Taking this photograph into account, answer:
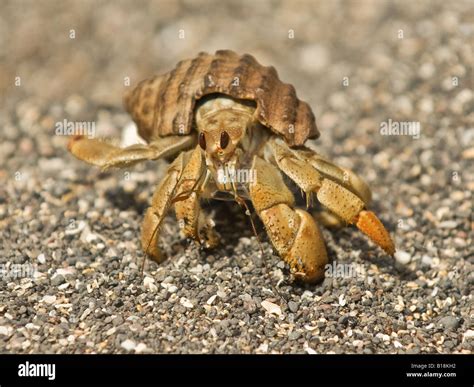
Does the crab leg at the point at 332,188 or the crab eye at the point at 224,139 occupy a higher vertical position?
A: the crab eye at the point at 224,139

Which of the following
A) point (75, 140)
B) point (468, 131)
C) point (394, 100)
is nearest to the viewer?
point (75, 140)

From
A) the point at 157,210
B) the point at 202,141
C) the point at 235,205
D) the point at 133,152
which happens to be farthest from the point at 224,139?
the point at 235,205

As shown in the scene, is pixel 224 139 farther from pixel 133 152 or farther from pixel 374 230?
pixel 374 230

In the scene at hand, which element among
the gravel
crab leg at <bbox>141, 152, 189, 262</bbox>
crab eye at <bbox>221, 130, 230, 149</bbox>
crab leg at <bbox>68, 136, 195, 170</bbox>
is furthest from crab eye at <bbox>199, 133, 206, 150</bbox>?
the gravel

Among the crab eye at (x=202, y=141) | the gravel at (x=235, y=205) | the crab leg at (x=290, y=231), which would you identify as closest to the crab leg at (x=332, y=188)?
the crab leg at (x=290, y=231)

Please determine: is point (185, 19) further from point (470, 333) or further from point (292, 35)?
point (470, 333)

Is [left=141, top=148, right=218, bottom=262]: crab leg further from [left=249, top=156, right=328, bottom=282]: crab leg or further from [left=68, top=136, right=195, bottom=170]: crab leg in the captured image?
[left=249, top=156, right=328, bottom=282]: crab leg

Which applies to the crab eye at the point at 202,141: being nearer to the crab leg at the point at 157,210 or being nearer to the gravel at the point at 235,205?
the crab leg at the point at 157,210
